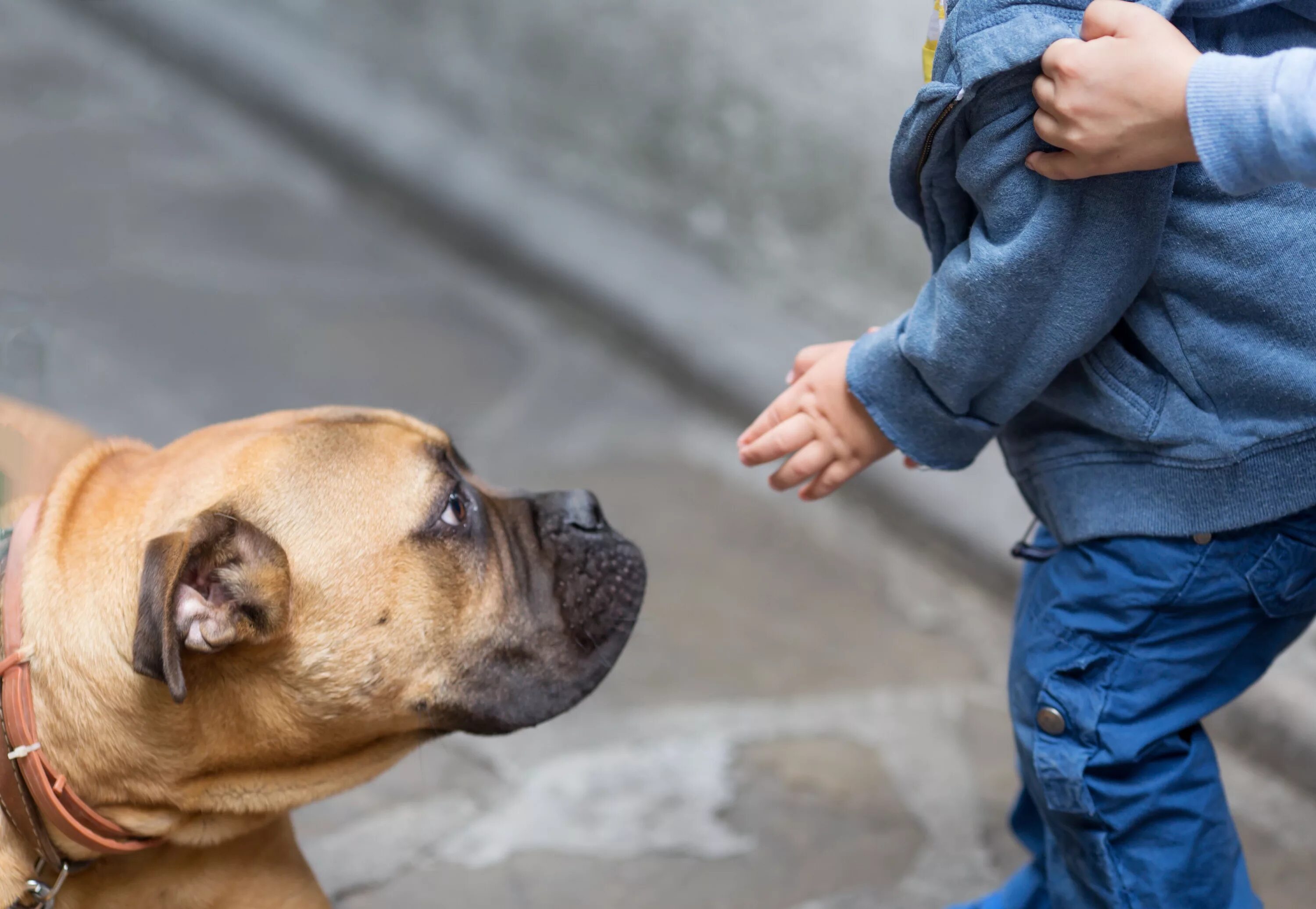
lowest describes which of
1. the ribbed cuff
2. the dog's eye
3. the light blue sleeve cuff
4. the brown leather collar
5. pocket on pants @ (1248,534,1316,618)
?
the brown leather collar

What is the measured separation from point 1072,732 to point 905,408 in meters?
0.47

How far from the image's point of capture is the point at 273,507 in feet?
5.52

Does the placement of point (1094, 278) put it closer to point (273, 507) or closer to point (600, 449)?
point (273, 507)

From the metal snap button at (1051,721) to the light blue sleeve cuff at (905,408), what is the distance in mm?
344

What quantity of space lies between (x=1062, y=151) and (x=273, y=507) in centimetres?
107

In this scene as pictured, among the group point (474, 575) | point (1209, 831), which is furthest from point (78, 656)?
point (1209, 831)

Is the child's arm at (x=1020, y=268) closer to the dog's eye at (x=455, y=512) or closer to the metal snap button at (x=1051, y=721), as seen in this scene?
the metal snap button at (x=1051, y=721)

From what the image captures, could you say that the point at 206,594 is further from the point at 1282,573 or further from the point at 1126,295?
the point at 1282,573

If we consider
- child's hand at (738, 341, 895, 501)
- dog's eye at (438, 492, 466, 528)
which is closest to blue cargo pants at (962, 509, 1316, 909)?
child's hand at (738, 341, 895, 501)

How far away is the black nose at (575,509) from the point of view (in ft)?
6.50

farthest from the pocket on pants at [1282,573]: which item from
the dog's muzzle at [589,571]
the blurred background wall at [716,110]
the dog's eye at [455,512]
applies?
the blurred background wall at [716,110]

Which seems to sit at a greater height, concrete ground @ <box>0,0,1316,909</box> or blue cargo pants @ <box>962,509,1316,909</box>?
blue cargo pants @ <box>962,509,1316,909</box>

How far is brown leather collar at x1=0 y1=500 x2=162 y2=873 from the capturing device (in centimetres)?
157

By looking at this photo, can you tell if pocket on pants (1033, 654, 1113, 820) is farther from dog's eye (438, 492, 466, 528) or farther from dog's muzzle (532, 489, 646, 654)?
dog's eye (438, 492, 466, 528)
